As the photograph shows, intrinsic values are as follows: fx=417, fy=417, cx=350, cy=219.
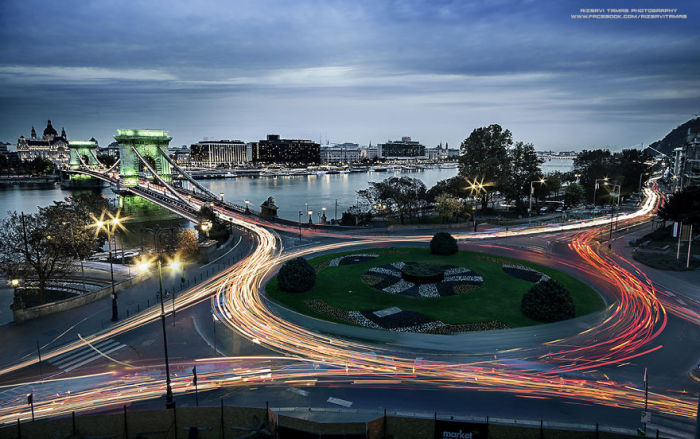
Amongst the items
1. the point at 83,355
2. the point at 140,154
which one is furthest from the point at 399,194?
the point at 140,154

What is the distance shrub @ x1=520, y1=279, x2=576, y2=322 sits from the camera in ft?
75.4

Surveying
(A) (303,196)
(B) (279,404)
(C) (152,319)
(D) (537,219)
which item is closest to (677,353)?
(B) (279,404)

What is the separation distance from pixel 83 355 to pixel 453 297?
20825 mm

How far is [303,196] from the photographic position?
120750 mm

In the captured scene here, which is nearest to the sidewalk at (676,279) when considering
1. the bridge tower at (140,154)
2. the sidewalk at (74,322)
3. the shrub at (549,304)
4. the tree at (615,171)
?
the shrub at (549,304)

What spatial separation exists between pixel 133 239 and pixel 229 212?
13.5m

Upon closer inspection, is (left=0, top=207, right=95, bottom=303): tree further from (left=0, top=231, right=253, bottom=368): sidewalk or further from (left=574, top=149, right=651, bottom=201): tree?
(left=574, top=149, right=651, bottom=201): tree

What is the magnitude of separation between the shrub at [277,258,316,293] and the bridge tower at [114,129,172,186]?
→ 68.6 meters

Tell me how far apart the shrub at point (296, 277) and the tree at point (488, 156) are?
4174 centimetres

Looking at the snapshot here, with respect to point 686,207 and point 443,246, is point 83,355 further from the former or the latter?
point 686,207

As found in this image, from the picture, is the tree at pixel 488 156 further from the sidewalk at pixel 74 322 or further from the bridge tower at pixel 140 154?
the bridge tower at pixel 140 154

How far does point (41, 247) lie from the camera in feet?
92.1

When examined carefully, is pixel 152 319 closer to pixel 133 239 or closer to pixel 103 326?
pixel 103 326

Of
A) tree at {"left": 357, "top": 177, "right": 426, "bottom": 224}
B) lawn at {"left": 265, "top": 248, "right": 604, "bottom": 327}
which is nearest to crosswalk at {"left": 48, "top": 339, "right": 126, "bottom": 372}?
lawn at {"left": 265, "top": 248, "right": 604, "bottom": 327}
